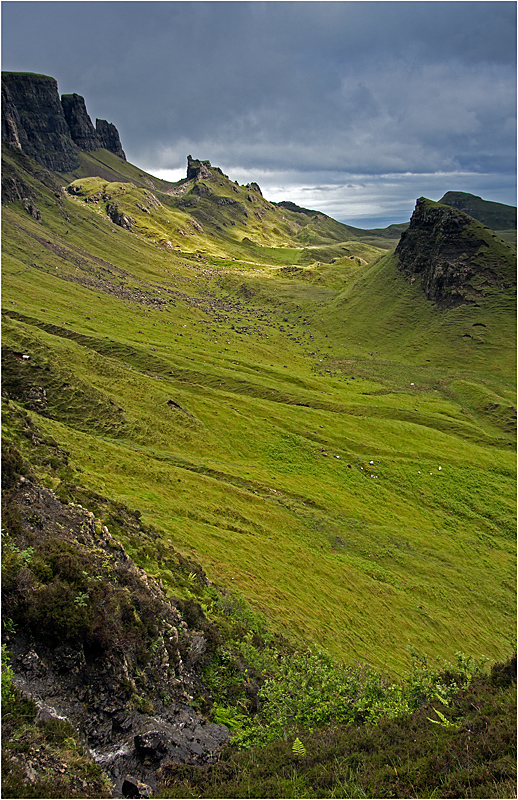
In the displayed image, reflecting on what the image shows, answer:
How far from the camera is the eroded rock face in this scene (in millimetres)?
12578

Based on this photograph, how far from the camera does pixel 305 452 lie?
213ft

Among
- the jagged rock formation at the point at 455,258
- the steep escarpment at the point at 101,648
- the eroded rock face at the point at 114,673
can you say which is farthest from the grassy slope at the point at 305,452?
the jagged rock formation at the point at 455,258

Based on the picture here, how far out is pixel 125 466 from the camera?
1634 inches

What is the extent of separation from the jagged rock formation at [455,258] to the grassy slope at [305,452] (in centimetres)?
1277

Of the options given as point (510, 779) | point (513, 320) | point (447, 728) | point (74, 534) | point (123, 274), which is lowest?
point (447, 728)

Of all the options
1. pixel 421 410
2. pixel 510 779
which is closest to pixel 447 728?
pixel 510 779

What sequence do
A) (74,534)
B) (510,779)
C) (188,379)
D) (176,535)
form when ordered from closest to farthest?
(510,779), (74,534), (176,535), (188,379)

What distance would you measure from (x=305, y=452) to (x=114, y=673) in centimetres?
5227

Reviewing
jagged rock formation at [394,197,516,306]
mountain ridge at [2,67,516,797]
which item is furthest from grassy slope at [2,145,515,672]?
jagged rock formation at [394,197,516,306]

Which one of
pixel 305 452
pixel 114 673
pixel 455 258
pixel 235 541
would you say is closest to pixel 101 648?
pixel 114 673

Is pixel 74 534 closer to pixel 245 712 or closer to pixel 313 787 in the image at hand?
pixel 245 712

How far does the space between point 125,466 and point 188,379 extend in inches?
1699

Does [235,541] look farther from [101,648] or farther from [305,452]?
[305,452]

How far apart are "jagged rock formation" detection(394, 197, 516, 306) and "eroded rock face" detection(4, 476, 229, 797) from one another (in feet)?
525
